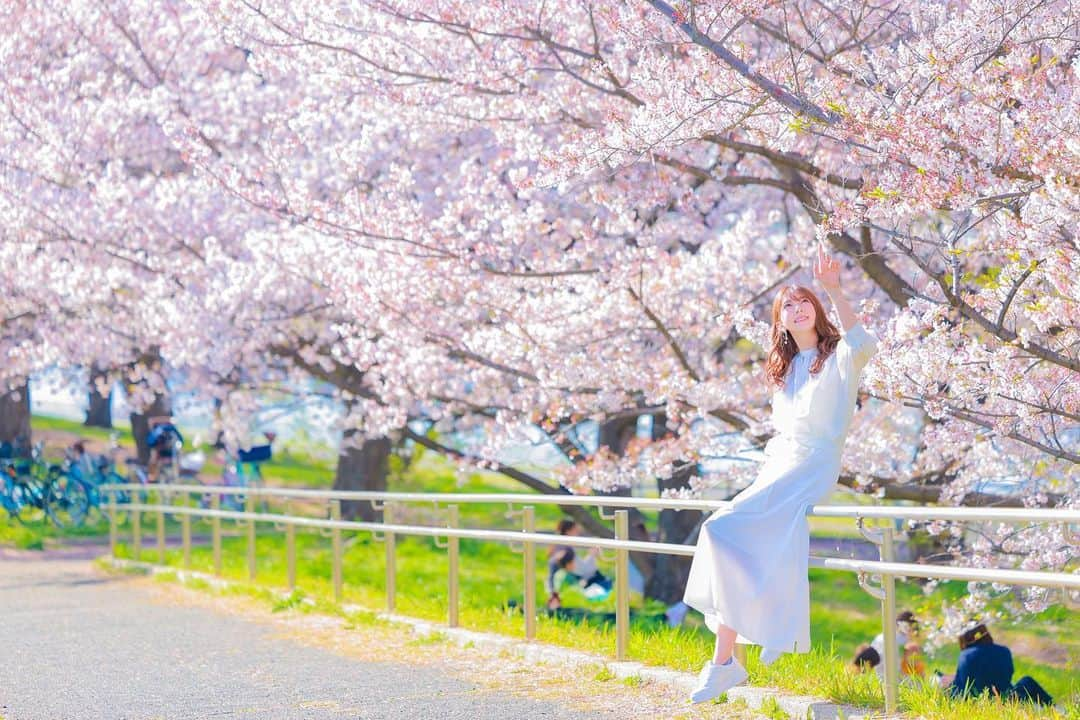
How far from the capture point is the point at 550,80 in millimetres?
10969

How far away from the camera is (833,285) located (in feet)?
20.0

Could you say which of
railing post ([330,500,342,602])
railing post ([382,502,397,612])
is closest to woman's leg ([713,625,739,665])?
railing post ([382,502,397,612])

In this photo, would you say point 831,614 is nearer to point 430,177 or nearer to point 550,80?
point 430,177

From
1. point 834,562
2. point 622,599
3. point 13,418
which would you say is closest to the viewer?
point 834,562

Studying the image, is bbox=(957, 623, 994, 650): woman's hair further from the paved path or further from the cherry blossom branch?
the cherry blossom branch

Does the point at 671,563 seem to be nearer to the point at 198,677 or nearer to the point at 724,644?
the point at 198,677

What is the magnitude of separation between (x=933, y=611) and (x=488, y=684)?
10014 mm

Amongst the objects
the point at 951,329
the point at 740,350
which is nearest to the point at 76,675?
the point at 951,329

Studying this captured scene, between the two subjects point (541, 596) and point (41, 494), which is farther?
point (41, 494)

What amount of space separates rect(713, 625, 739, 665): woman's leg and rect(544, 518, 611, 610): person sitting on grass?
264 inches

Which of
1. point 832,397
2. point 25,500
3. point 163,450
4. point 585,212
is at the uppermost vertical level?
point 585,212

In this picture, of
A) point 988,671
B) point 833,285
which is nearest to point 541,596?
point 988,671

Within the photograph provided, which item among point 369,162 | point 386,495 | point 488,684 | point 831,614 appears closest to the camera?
point 488,684

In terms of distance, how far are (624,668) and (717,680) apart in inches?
57.4
